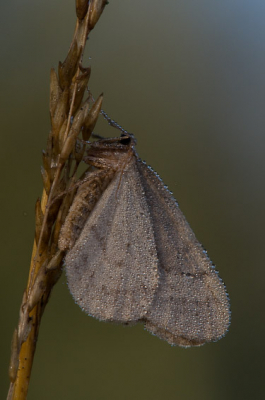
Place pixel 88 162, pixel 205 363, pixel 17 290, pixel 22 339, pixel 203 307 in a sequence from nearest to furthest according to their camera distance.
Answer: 1. pixel 22 339
2. pixel 203 307
3. pixel 88 162
4. pixel 17 290
5. pixel 205 363

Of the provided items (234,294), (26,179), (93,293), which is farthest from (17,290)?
(234,294)

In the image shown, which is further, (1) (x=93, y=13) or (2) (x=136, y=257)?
(2) (x=136, y=257)

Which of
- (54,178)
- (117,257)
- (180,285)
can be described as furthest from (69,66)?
(180,285)

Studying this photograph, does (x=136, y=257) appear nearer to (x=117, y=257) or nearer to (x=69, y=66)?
(x=117, y=257)

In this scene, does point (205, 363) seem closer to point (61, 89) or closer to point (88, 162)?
point (88, 162)

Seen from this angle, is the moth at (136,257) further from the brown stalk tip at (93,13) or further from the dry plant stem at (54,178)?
the brown stalk tip at (93,13)

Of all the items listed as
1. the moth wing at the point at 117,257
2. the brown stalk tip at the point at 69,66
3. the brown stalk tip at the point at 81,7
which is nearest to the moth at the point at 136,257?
the moth wing at the point at 117,257

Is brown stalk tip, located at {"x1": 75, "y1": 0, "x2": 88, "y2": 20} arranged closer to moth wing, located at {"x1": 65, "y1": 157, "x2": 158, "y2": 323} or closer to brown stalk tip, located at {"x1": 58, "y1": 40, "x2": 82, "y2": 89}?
brown stalk tip, located at {"x1": 58, "y1": 40, "x2": 82, "y2": 89}
